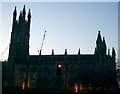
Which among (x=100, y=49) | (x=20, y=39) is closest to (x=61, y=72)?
(x=100, y=49)

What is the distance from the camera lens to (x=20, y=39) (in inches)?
3423

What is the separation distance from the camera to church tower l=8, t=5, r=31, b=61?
84.7m

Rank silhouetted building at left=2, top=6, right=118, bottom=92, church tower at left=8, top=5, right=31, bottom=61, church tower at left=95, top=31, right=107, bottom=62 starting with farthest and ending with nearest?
church tower at left=8, top=5, right=31, bottom=61, church tower at left=95, top=31, right=107, bottom=62, silhouetted building at left=2, top=6, right=118, bottom=92

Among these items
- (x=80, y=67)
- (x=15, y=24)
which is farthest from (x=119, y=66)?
(x=15, y=24)

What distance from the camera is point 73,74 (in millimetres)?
78500

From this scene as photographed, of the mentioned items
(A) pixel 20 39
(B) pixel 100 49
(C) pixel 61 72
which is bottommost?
(C) pixel 61 72

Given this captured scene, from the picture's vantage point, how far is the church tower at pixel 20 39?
8469 cm

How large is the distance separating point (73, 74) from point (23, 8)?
31.3 meters

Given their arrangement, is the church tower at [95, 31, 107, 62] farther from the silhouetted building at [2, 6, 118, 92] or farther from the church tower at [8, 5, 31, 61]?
the church tower at [8, 5, 31, 61]

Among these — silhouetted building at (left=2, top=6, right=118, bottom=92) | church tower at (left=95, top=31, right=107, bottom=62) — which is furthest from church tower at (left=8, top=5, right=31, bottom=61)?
church tower at (left=95, top=31, right=107, bottom=62)

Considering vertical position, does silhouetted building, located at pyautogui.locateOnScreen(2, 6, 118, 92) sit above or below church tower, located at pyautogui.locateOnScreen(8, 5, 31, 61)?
below

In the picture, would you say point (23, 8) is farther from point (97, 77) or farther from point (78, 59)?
point (97, 77)

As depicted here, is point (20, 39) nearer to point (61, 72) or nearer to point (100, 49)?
point (61, 72)

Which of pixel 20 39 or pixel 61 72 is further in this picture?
pixel 20 39
